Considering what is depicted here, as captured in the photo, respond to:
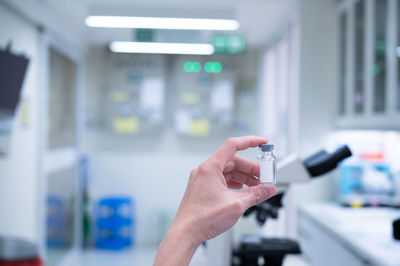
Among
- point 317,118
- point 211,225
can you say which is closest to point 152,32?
point 317,118

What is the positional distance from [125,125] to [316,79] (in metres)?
2.48

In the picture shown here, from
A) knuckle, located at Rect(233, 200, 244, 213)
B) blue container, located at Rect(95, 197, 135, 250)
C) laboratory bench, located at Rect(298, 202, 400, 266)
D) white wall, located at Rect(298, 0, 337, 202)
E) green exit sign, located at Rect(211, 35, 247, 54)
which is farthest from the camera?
blue container, located at Rect(95, 197, 135, 250)

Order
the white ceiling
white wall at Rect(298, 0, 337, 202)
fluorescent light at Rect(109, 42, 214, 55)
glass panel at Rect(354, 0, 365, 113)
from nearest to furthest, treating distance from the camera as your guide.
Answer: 1. glass panel at Rect(354, 0, 365, 113)
2. the white ceiling
3. white wall at Rect(298, 0, 337, 202)
4. fluorescent light at Rect(109, 42, 214, 55)

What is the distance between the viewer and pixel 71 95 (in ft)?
13.7

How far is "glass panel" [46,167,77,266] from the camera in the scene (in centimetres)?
349

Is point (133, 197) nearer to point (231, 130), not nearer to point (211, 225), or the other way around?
point (231, 130)

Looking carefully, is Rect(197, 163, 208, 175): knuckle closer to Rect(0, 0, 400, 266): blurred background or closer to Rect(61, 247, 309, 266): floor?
Rect(0, 0, 400, 266): blurred background

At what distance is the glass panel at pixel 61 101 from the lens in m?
3.52

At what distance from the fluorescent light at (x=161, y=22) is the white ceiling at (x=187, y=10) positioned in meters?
0.04

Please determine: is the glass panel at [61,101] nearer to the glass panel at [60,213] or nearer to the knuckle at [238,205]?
the glass panel at [60,213]

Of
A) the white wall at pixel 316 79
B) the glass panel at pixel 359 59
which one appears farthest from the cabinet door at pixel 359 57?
the white wall at pixel 316 79

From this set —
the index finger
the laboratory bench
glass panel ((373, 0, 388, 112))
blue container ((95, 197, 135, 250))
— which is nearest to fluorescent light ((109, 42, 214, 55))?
glass panel ((373, 0, 388, 112))

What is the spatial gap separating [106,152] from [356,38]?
317 centimetres

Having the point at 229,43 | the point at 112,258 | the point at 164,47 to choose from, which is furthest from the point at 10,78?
the point at 112,258
